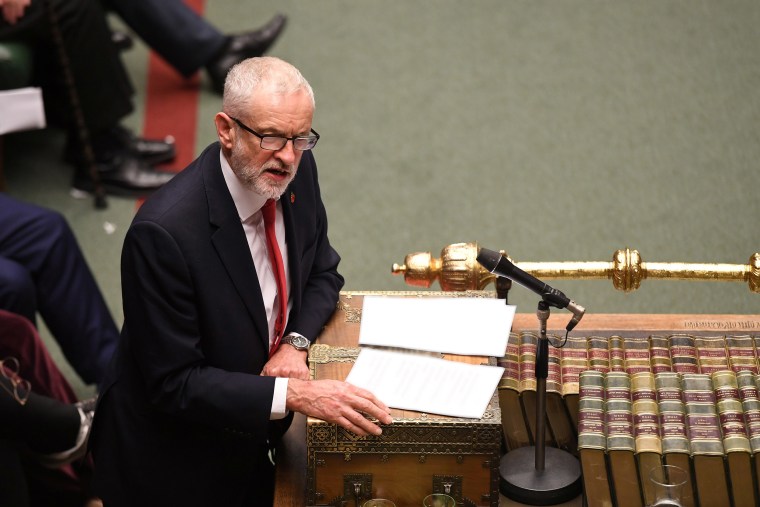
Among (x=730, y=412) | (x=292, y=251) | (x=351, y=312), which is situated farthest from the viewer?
(x=351, y=312)

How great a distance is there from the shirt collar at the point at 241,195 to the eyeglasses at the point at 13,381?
0.93 m

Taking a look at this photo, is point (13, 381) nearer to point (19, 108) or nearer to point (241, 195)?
point (241, 195)

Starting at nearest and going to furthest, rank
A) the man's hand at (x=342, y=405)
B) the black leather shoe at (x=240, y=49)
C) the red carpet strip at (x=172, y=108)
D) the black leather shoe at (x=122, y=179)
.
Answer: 1. the man's hand at (x=342, y=405)
2. the black leather shoe at (x=122, y=179)
3. the red carpet strip at (x=172, y=108)
4. the black leather shoe at (x=240, y=49)

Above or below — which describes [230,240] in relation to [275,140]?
below

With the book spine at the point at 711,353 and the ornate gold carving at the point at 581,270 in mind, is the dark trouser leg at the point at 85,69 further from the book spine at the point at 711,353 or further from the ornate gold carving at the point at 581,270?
the book spine at the point at 711,353

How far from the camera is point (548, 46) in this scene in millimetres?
5938

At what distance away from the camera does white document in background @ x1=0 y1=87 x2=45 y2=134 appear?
4.17 metres

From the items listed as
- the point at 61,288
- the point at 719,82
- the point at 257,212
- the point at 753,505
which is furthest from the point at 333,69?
the point at 753,505

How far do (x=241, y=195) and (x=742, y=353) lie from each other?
125 cm

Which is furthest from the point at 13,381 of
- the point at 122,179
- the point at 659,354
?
the point at 122,179

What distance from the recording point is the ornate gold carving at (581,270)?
2.89 metres

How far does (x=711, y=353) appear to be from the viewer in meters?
2.68

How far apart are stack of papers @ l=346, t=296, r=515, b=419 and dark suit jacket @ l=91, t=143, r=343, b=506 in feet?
0.54

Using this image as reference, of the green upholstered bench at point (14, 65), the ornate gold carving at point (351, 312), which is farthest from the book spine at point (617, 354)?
the green upholstered bench at point (14, 65)
